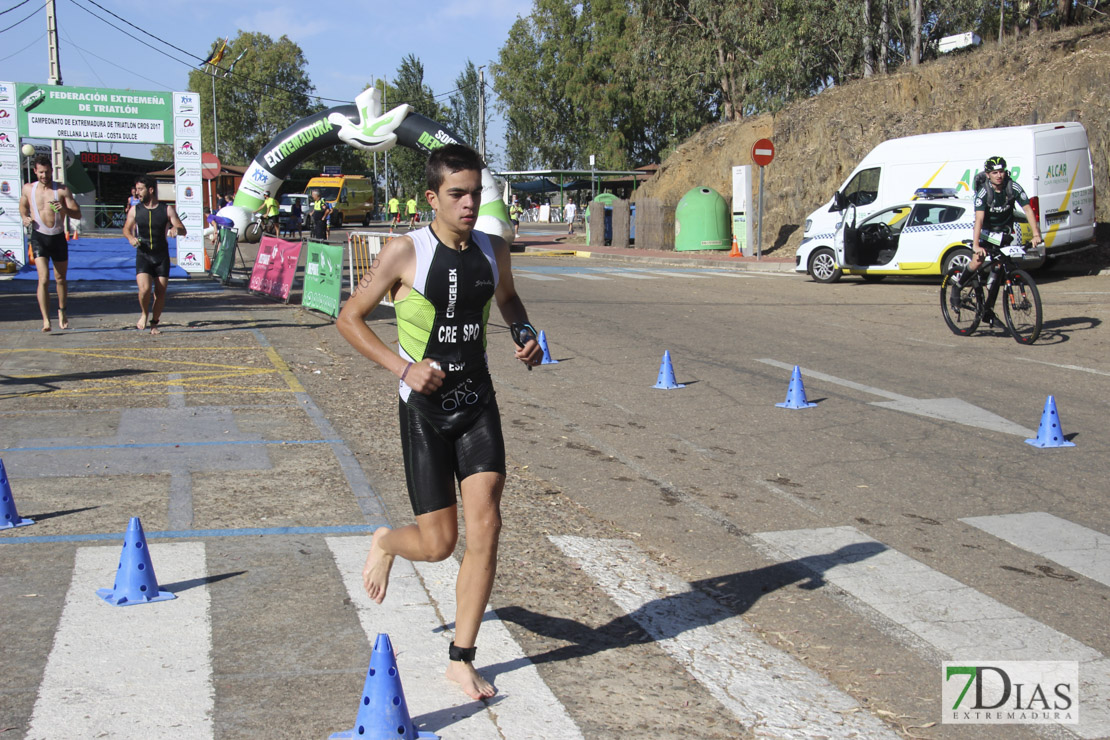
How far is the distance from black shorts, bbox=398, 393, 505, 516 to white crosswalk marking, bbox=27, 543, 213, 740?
101 cm

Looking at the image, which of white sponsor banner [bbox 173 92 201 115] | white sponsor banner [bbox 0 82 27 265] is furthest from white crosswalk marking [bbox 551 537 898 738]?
white sponsor banner [bbox 0 82 27 265]

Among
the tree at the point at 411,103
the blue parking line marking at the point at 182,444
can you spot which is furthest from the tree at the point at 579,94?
the blue parking line marking at the point at 182,444

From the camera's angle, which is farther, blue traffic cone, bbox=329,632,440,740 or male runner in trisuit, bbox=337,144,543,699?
male runner in trisuit, bbox=337,144,543,699

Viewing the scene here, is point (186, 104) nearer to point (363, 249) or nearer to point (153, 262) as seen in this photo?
point (363, 249)

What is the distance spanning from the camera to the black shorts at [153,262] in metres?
12.5

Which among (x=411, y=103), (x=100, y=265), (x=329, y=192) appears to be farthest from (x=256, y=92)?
(x=100, y=265)

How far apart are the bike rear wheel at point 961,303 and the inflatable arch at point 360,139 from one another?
648 centimetres

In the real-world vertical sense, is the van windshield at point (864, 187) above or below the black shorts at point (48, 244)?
above

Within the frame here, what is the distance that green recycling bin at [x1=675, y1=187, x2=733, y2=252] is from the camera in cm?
3150

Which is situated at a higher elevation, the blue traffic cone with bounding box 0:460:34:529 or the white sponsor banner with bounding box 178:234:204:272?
the white sponsor banner with bounding box 178:234:204:272

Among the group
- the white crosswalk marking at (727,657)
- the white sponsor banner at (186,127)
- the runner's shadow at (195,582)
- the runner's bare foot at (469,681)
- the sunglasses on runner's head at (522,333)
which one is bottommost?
the white crosswalk marking at (727,657)

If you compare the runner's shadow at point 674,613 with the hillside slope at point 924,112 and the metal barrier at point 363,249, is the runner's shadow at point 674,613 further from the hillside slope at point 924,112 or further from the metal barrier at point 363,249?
the hillside slope at point 924,112

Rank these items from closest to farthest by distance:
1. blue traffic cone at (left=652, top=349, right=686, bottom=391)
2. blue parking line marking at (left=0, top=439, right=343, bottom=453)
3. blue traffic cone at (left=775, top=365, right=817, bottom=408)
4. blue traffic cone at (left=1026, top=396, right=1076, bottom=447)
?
blue parking line marking at (left=0, top=439, right=343, bottom=453) < blue traffic cone at (left=1026, top=396, right=1076, bottom=447) < blue traffic cone at (left=775, top=365, right=817, bottom=408) < blue traffic cone at (left=652, top=349, right=686, bottom=391)

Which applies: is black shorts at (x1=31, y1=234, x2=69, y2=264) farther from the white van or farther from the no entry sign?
the no entry sign
